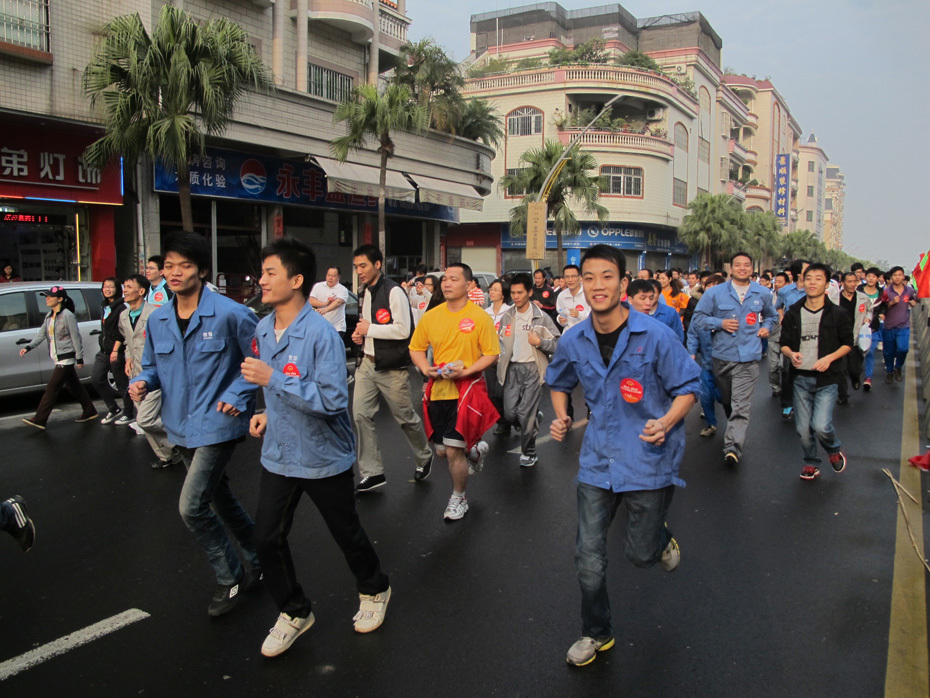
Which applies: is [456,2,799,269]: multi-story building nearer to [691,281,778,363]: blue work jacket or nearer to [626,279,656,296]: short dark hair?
[691,281,778,363]: blue work jacket

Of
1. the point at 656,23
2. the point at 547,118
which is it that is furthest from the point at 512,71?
the point at 656,23

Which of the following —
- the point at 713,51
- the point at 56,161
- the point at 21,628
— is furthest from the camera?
the point at 713,51

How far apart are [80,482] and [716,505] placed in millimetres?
5148

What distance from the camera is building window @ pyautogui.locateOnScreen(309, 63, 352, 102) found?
70.7 feet

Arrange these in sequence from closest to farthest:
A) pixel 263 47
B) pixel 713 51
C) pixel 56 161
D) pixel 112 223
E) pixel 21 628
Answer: pixel 21 628 < pixel 56 161 < pixel 112 223 < pixel 263 47 < pixel 713 51

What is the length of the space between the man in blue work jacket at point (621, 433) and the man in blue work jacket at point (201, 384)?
65.4 inches

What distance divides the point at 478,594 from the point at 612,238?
41130 millimetres

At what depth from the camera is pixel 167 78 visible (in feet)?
45.7

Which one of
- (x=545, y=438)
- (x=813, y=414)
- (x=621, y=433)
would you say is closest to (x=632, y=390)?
(x=621, y=433)

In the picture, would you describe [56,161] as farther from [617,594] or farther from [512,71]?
[512,71]

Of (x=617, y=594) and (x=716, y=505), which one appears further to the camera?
(x=716, y=505)

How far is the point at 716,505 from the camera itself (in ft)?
18.8

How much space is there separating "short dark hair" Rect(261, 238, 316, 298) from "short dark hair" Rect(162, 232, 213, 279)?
1.44 feet

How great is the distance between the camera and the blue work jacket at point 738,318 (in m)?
7.14
